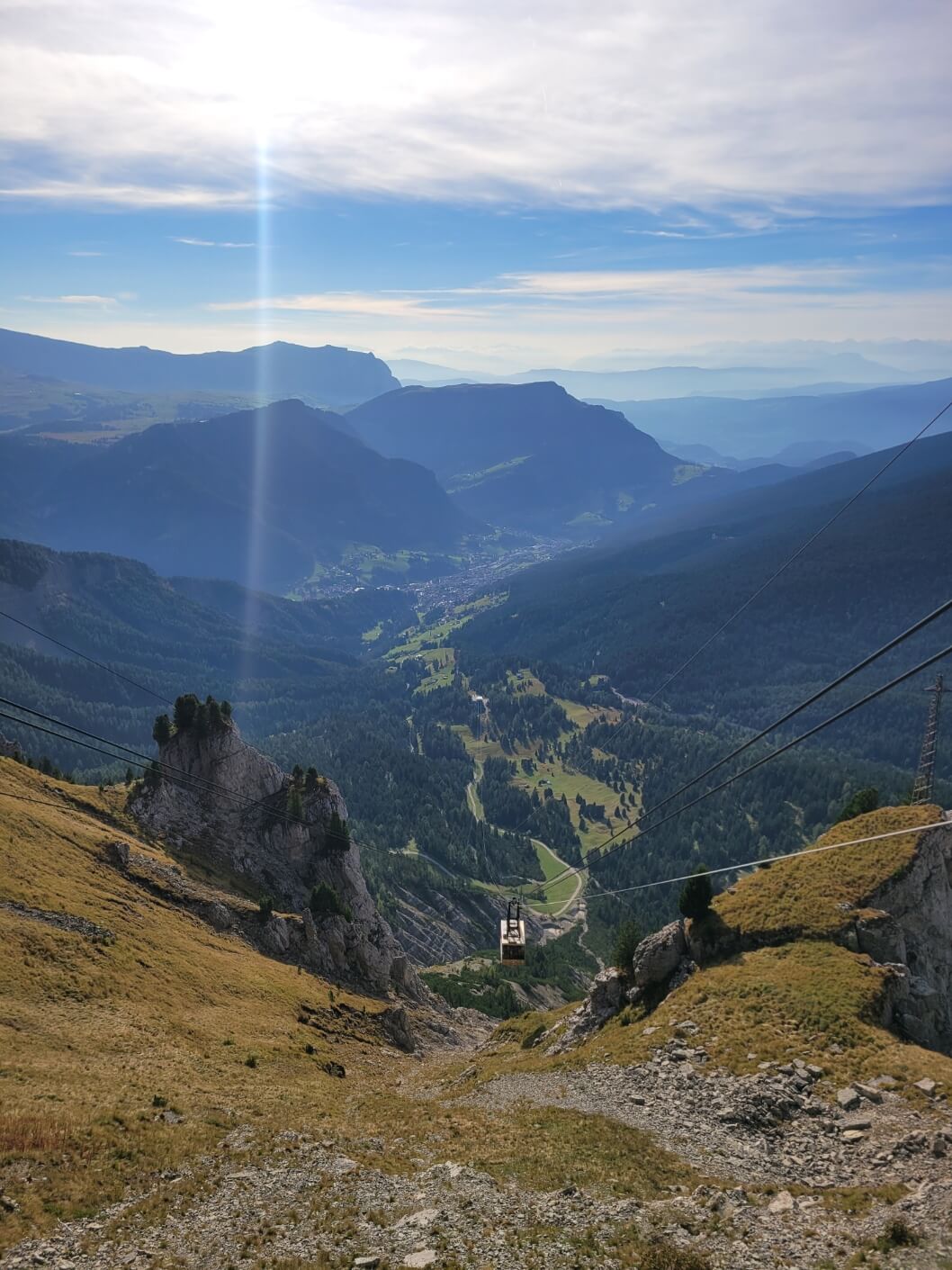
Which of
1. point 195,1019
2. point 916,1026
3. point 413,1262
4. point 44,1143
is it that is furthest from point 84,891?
point 916,1026

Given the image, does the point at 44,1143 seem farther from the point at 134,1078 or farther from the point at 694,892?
the point at 694,892

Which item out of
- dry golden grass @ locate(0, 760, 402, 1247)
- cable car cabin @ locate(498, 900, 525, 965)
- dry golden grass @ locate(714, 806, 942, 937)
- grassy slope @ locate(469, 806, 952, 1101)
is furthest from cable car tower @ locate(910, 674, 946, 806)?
dry golden grass @ locate(0, 760, 402, 1247)

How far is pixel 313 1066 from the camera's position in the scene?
1981 inches

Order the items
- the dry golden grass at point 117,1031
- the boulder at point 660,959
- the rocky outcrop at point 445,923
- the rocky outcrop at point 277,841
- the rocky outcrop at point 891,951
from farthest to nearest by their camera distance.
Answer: the rocky outcrop at point 445,923
the rocky outcrop at point 277,841
the boulder at point 660,959
the rocky outcrop at point 891,951
the dry golden grass at point 117,1031

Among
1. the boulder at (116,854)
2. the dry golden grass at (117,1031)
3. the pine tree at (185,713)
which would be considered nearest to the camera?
the dry golden grass at (117,1031)

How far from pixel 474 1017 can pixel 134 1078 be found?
69243mm

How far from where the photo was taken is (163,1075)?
123 feet

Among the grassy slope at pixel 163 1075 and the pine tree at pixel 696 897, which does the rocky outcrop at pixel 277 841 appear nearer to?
the grassy slope at pixel 163 1075

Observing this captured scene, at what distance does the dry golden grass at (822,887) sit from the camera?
166ft

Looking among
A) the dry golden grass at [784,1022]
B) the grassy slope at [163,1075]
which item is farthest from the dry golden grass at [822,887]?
the grassy slope at [163,1075]

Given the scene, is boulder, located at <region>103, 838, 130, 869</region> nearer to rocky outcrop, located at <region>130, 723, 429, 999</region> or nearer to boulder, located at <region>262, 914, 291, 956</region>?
rocky outcrop, located at <region>130, 723, 429, 999</region>

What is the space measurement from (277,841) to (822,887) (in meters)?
64.2

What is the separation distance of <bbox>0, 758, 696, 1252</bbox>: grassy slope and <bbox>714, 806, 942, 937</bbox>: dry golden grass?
2181 cm

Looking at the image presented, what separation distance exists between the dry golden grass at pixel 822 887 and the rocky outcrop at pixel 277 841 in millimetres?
43694
